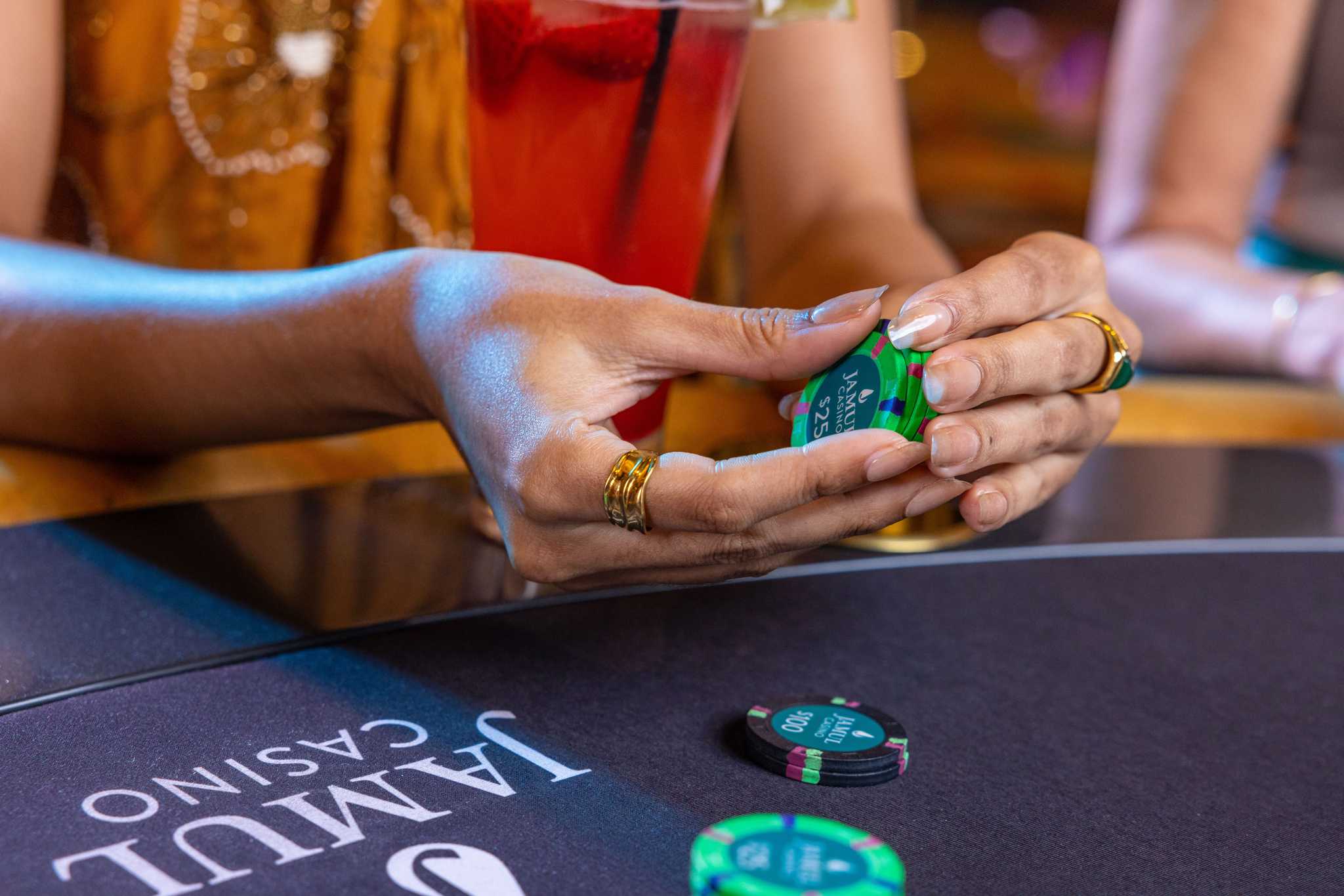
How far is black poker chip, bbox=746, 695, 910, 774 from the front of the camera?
1.94 feet

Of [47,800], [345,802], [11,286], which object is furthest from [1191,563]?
[11,286]

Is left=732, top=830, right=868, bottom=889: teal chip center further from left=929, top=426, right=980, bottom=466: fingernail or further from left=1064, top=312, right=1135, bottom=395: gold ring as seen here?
left=1064, top=312, right=1135, bottom=395: gold ring

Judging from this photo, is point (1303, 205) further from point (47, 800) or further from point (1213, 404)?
point (47, 800)

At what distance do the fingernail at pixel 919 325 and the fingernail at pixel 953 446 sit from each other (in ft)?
0.16

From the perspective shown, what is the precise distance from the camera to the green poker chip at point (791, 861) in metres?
0.45

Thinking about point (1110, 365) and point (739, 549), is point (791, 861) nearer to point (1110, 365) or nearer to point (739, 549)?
point (739, 549)

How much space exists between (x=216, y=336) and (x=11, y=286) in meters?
0.21

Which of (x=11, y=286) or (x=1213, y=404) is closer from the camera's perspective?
(x=11, y=286)

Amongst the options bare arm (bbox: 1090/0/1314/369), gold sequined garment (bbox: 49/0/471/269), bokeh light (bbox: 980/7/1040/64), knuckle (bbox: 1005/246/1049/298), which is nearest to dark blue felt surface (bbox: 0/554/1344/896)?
knuckle (bbox: 1005/246/1049/298)

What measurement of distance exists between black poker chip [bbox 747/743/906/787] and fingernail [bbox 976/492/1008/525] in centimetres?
16

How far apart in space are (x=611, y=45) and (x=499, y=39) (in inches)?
2.9

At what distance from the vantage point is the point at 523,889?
49 cm

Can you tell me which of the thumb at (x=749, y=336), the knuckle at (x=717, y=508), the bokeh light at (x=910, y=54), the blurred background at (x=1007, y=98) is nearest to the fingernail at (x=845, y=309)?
the thumb at (x=749, y=336)

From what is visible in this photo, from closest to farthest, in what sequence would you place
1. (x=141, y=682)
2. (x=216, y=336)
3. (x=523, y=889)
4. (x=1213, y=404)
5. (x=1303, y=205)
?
1. (x=523, y=889)
2. (x=141, y=682)
3. (x=216, y=336)
4. (x=1213, y=404)
5. (x=1303, y=205)
